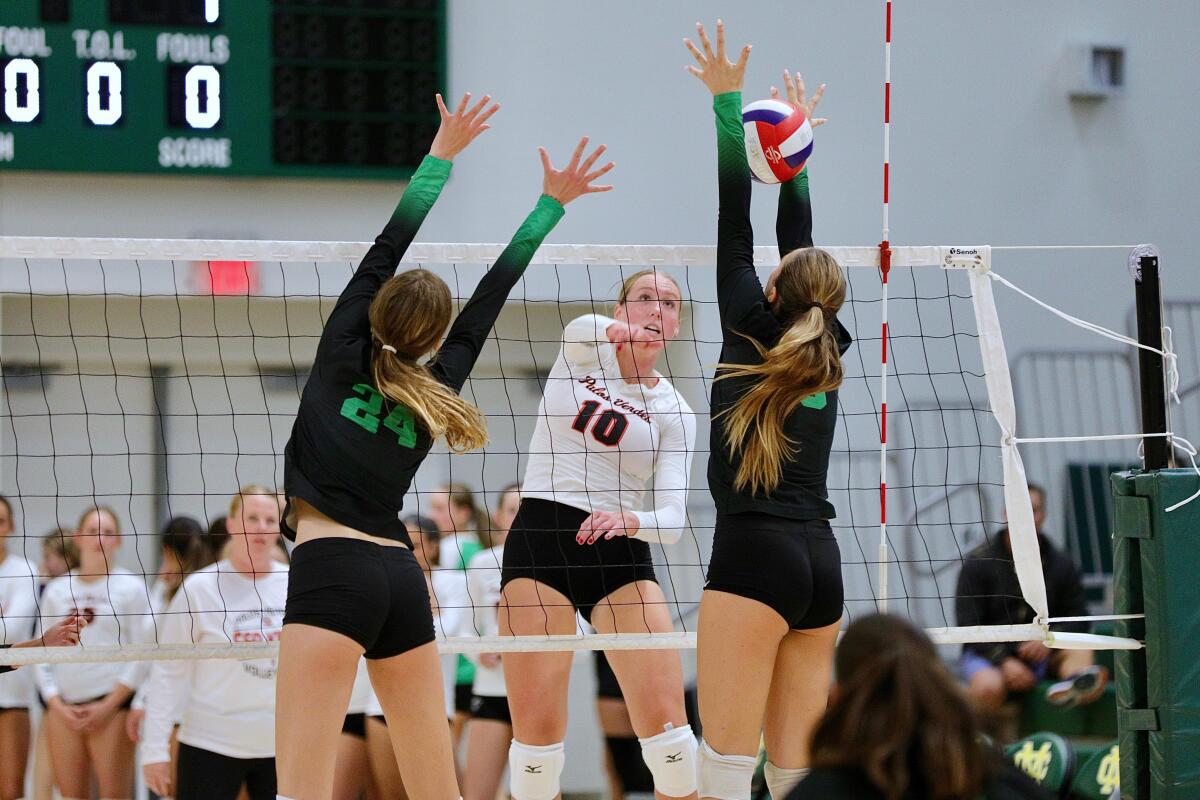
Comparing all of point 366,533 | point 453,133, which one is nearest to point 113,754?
point 366,533

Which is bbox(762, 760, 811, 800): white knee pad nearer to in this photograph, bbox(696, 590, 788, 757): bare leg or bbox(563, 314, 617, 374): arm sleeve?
bbox(696, 590, 788, 757): bare leg

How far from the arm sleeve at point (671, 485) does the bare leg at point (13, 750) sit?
347 cm

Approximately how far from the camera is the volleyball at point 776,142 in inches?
159

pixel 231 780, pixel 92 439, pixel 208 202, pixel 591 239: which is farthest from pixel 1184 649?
pixel 92 439

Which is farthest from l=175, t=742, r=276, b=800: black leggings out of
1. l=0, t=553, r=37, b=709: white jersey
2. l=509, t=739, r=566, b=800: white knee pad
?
l=509, t=739, r=566, b=800: white knee pad

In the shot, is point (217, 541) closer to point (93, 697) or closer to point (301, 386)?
point (93, 697)

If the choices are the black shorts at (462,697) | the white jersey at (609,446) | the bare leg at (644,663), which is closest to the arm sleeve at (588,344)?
the white jersey at (609,446)

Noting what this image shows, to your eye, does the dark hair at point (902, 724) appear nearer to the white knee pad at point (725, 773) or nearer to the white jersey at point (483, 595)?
the white knee pad at point (725, 773)

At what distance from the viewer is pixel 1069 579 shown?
267 inches

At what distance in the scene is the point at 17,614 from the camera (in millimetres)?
6320

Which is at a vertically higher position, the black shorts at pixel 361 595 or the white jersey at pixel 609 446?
the white jersey at pixel 609 446

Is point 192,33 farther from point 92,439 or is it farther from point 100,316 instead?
point 92,439

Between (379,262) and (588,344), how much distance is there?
1.08 metres

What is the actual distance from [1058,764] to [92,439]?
5775 millimetres
